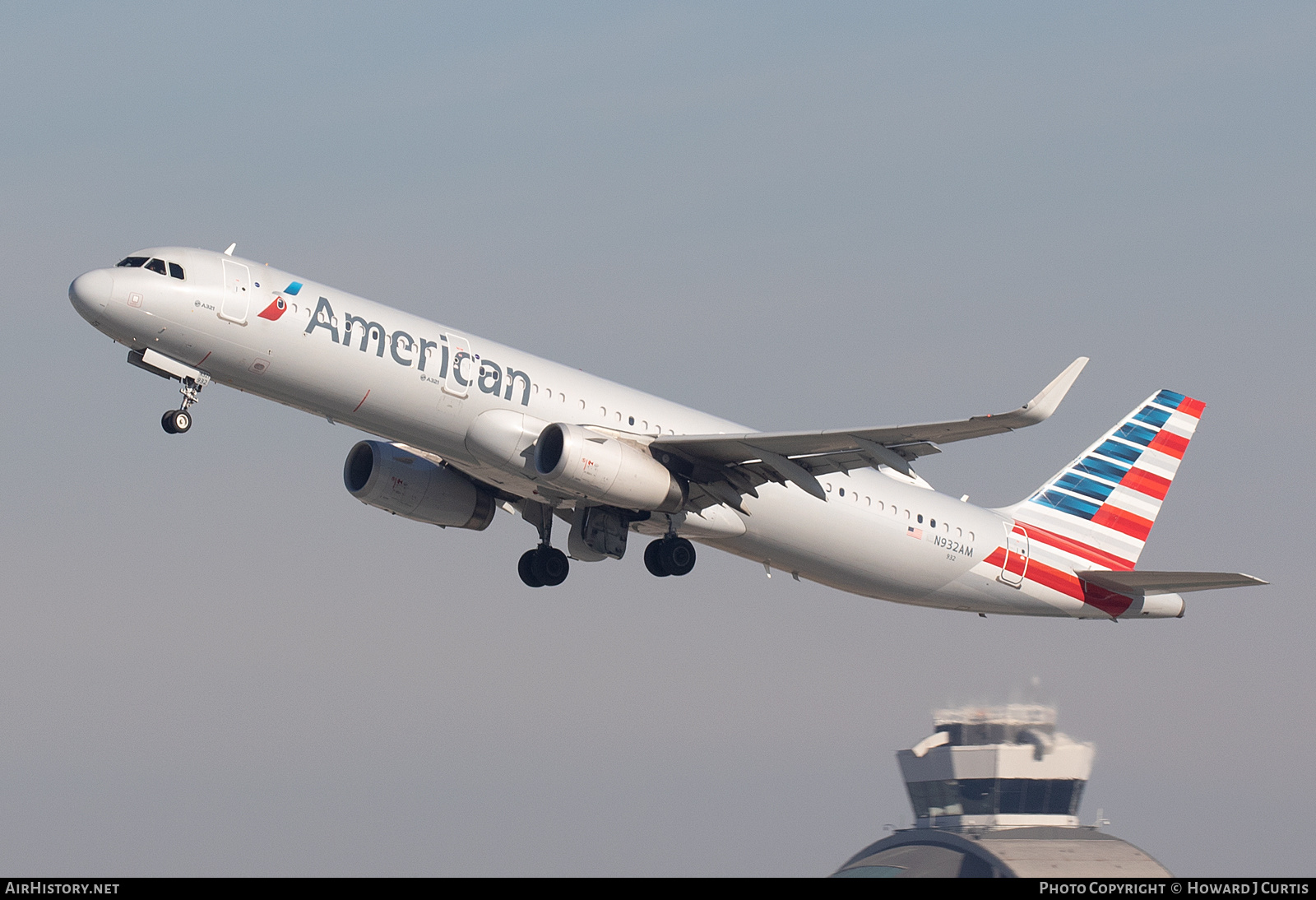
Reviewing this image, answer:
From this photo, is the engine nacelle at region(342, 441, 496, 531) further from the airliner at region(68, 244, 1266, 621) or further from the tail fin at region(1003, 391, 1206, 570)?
the tail fin at region(1003, 391, 1206, 570)

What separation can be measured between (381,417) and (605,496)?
5273 millimetres

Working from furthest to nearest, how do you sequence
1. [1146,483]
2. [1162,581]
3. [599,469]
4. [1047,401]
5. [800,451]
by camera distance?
[1146,483] < [1162,581] < [800,451] < [599,469] < [1047,401]

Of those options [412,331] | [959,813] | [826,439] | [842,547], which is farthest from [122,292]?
[959,813]

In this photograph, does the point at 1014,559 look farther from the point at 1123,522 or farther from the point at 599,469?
the point at 599,469

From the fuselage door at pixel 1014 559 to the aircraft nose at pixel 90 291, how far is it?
23.8 meters

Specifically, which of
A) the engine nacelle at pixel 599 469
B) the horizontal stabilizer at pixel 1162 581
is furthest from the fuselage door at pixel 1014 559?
the engine nacelle at pixel 599 469

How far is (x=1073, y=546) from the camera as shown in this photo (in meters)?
43.1

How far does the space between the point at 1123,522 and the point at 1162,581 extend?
17.0ft

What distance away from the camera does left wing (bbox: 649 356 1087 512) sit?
30.9m

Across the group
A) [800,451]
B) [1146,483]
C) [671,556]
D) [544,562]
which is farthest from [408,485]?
[1146,483]
